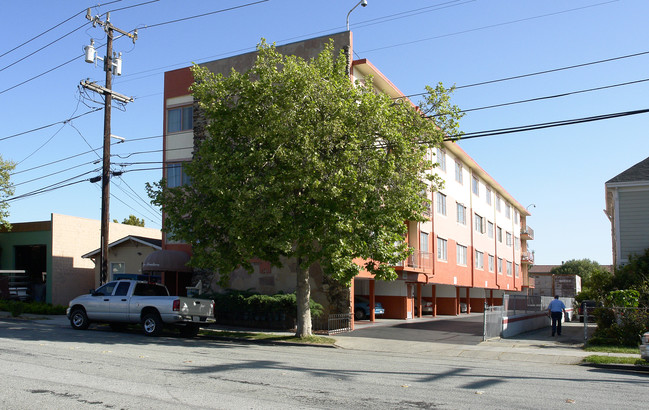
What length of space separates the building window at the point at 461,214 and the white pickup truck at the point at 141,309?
24.1m

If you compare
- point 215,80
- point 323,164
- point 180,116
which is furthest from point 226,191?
point 180,116

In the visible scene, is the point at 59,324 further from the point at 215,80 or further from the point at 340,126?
the point at 340,126

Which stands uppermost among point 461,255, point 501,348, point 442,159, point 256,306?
point 442,159

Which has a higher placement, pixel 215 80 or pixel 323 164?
pixel 215 80

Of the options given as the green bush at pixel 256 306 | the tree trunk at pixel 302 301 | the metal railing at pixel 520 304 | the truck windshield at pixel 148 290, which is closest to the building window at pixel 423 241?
the metal railing at pixel 520 304

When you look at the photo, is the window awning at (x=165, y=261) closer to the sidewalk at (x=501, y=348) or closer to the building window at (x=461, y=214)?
the sidewalk at (x=501, y=348)

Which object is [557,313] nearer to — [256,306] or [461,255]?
[256,306]

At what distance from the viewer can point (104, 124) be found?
24.3 m

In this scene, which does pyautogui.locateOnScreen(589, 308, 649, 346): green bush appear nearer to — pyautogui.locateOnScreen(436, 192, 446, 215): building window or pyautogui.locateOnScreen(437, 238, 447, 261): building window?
pyautogui.locateOnScreen(437, 238, 447, 261): building window

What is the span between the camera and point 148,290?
2048 centimetres

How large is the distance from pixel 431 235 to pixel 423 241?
1.23 metres

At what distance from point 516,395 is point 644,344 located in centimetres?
648

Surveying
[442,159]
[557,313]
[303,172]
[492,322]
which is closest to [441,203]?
[442,159]

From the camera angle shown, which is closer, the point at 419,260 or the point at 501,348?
the point at 501,348
